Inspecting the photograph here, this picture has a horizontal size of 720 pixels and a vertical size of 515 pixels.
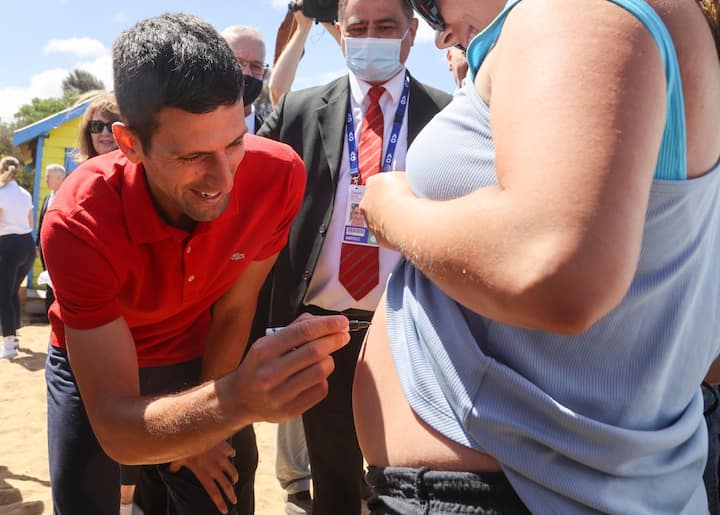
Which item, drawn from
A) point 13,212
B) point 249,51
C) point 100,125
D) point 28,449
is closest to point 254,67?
point 249,51

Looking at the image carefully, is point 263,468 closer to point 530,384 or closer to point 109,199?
point 109,199

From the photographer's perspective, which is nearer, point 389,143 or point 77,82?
point 389,143

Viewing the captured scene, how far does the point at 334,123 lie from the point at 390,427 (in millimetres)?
2412

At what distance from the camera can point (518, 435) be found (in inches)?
37.2

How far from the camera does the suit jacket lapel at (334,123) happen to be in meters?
3.22

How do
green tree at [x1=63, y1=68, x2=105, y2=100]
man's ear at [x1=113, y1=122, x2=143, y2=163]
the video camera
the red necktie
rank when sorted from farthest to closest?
green tree at [x1=63, y1=68, x2=105, y2=100] → the video camera → the red necktie → man's ear at [x1=113, y1=122, x2=143, y2=163]

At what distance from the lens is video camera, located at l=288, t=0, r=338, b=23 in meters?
4.05

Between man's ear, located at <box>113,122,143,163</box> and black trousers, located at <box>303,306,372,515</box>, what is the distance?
53.3 inches

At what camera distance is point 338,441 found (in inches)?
125

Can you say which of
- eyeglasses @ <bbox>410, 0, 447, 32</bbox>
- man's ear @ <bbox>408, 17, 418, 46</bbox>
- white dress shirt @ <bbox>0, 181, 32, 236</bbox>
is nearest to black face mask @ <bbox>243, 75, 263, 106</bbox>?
man's ear @ <bbox>408, 17, 418, 46</bbox>

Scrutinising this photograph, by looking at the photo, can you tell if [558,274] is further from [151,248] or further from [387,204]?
[151,248]

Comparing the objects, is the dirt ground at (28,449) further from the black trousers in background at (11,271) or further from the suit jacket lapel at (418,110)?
the suit jacket lapel at (418,110)

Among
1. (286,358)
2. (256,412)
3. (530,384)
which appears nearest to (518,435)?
(530,384)

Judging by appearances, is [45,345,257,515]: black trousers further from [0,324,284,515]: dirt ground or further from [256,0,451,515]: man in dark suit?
[0,324,284,515]: dirt ground
